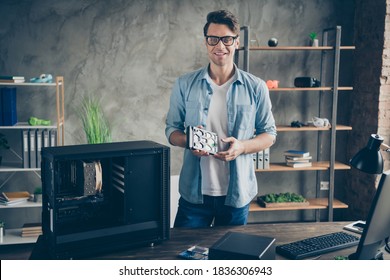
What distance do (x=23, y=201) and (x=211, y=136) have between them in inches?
99.2

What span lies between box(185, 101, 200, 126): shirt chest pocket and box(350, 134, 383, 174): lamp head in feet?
2.87

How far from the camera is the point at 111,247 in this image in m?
1.89

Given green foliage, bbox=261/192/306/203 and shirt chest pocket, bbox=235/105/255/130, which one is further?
green foliage, bbox=261/192/306/203

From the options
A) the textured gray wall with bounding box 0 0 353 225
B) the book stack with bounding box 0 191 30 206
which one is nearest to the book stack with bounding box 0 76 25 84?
the textured gray wall with bounding box 0 0 353 225

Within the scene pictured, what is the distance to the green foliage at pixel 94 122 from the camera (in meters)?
4.20

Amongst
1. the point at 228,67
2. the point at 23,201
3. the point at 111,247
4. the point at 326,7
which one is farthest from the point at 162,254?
the point at 326,7

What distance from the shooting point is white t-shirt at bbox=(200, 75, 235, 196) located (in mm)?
2447

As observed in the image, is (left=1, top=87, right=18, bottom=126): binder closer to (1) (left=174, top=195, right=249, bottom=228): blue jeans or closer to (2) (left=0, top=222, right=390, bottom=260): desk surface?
(1) (left=174, top=195, right=249, bottom=228): blue jeans

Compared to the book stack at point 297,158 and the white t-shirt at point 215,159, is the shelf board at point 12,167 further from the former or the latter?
the book stack at point 297,158

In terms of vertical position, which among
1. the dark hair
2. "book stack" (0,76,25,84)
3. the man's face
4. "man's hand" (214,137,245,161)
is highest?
the dark hair

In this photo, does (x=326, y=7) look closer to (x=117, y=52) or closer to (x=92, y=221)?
(x=117, y=52)

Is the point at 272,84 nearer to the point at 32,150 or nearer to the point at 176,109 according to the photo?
the point at 176,109

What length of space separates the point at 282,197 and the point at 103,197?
2.93m

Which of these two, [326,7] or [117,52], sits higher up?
[326,7]
